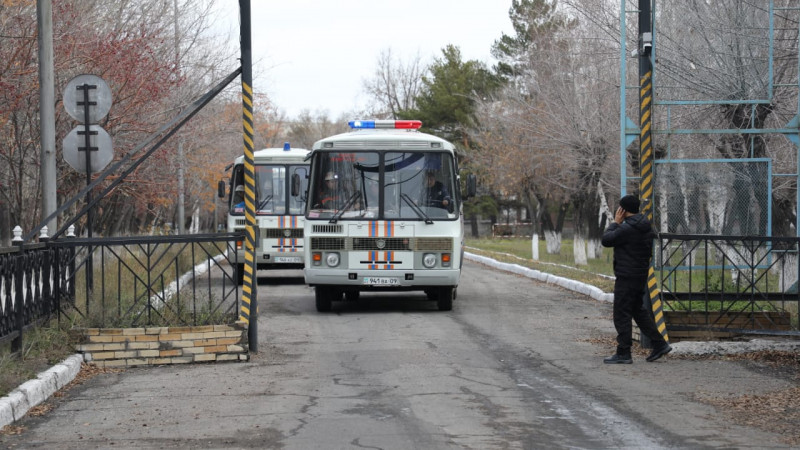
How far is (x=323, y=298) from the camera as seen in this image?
1634 centimetres

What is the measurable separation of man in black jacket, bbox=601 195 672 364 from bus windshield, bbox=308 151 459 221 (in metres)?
5.33

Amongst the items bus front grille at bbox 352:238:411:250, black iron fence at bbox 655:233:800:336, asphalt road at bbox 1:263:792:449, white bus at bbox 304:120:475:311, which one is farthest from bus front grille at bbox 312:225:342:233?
black iron fence at bbox 655:233:800:336

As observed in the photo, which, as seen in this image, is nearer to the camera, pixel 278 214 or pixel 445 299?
pixel 445 299

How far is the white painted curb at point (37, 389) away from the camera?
7.72 metres

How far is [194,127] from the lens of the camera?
26906 mm

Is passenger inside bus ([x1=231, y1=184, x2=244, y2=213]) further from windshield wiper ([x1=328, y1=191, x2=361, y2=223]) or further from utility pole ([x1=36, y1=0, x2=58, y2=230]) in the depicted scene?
utility pole ([x1=36, y1=0, x2=58, y2=230])

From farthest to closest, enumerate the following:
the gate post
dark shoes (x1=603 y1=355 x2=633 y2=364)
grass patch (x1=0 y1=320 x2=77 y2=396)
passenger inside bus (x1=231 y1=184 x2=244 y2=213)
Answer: passenger inside bus (x1=231 y1=184 x2=244 y2=213)
dark shoes (x1=603 y1=355 x2=633 y2=364)
the gate post
grass patch (x1=0 y1=320 x2=77 y2=396)

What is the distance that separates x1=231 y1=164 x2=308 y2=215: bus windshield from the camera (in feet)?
74.4

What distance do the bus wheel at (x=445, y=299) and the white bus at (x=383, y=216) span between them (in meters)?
0.02

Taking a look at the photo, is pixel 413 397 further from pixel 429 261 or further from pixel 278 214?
pixel 278 214

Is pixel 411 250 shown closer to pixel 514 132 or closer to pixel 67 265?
pixel 67 265

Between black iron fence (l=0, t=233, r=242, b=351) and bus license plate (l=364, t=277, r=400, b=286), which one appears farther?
bus license plate (l=364, t=277, r=400, b=286)

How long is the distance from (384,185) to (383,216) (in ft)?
1.74

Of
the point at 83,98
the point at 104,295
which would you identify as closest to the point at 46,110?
the point at 83,98
